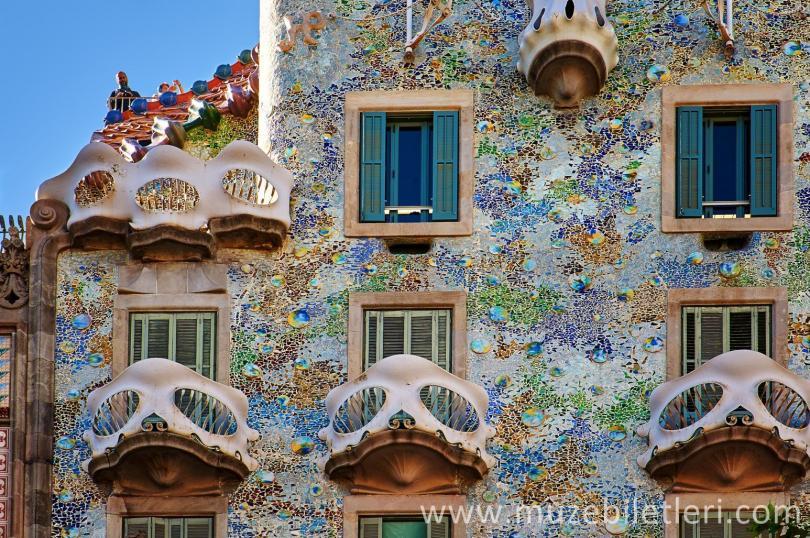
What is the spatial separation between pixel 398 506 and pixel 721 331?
4439 mm

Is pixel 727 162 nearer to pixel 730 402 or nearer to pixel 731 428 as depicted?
pixel 730 402

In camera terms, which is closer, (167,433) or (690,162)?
(167,433)

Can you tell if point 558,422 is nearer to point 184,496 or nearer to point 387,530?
point 387,530

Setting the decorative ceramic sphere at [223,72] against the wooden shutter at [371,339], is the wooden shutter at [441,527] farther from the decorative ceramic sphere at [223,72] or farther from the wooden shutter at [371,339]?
the decorative ceramic sphere at [223,72]

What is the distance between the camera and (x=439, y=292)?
35.8m

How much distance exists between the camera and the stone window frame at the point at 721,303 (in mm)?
35312

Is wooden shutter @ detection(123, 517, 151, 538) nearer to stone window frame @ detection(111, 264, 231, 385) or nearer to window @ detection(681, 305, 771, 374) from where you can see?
stone window frame @ detection(111, 264, 231, 385)

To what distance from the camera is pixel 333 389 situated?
35.3 m

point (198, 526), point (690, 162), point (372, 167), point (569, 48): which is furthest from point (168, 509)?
point (690, 162)

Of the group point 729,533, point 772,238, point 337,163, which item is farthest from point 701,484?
point 337,163

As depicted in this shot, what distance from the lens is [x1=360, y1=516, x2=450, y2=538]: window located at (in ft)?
114

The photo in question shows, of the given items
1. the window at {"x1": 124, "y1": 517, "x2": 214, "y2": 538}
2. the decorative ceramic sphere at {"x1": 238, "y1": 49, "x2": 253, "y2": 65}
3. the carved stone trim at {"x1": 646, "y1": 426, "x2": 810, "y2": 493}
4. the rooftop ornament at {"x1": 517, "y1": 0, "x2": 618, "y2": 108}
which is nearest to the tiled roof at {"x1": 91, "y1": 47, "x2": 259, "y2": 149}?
the decorative ceramic sphere at {"x1": 238, "y1": 49, "x2": 253, "y2": 65}

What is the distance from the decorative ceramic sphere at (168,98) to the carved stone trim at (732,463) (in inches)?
366

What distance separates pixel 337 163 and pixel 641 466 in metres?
5.43
